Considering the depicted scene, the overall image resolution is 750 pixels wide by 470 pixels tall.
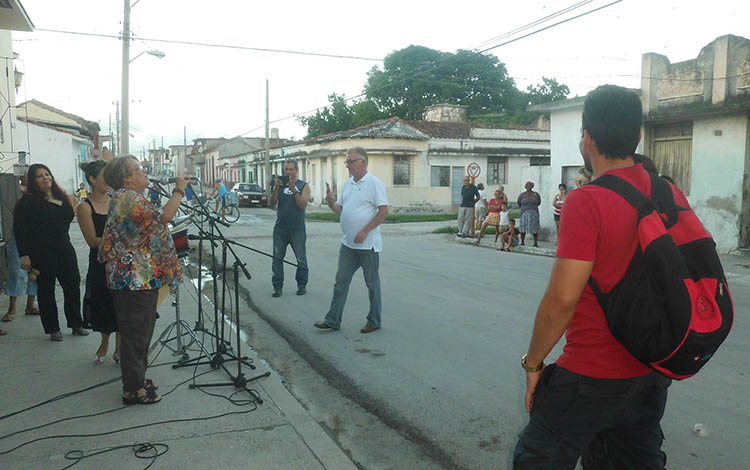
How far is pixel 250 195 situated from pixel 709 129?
29.1m

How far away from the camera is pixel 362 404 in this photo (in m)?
4.75

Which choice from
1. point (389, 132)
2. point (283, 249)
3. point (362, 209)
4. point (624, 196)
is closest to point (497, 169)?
point (389, 132)

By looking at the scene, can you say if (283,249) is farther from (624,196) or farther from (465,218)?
(465,218)

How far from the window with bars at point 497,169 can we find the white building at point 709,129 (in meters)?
21.8

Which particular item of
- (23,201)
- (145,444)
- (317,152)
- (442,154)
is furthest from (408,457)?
(317,152)

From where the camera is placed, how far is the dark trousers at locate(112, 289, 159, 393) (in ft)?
14.8

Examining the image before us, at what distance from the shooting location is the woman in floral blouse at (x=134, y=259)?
4445mm

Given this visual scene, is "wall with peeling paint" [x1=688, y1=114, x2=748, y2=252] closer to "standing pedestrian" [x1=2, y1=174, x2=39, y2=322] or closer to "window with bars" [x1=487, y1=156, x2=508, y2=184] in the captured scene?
"standing pedestrian" [x1=2, y1=174, x2=39, y2=322]

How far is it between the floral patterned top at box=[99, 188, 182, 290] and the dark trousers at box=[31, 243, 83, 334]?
84.3 inches

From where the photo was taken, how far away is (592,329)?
7.13 ft

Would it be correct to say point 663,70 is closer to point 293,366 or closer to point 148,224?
point 293,366

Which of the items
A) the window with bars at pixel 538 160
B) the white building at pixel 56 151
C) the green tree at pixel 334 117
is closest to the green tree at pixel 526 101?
the green tree at pixel 334 117

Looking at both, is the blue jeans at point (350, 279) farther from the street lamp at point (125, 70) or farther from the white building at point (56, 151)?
the white building at point (56, 151)

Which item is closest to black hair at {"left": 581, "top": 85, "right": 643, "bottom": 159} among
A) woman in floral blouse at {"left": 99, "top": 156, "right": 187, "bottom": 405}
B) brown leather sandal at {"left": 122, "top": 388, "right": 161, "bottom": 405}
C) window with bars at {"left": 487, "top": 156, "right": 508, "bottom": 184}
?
woman in floral blouse at {"left": 99, "top": 156, "right": 187, "bottom": 405}
